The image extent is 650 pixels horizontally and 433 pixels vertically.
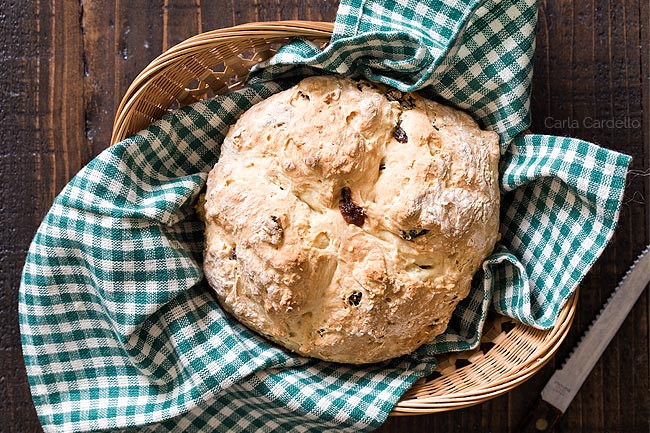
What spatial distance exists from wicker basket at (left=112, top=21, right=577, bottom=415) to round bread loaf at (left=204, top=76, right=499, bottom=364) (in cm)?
14

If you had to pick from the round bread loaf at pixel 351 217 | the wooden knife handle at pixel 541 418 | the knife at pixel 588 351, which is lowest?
the wooden knife handle at pixel 541 418

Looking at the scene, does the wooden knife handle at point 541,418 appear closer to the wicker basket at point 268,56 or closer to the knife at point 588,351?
the knife at point 588,351

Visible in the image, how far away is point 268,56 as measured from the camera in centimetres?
163

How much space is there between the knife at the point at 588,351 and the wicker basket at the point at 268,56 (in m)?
0.26

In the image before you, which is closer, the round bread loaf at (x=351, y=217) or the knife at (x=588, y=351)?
the round bread loaf at (x=351, y=217)

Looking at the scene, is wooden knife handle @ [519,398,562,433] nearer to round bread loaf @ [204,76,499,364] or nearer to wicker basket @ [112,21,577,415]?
wicker basket @ [112,21,577,415]

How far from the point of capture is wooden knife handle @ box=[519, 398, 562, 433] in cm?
176

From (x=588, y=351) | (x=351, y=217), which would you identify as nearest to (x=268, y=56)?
(x=351, y=217)

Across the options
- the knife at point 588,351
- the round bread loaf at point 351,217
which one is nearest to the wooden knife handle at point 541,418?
the knife at point 588,351

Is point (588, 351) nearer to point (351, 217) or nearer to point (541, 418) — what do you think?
point (541, 418)

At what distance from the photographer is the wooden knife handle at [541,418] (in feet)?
5.79

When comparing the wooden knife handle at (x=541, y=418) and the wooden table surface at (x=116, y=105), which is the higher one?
the wooden table surface at (x=116, y=105)

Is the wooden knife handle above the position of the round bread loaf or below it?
below

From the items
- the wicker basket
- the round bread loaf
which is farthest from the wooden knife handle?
the round bread loaf
